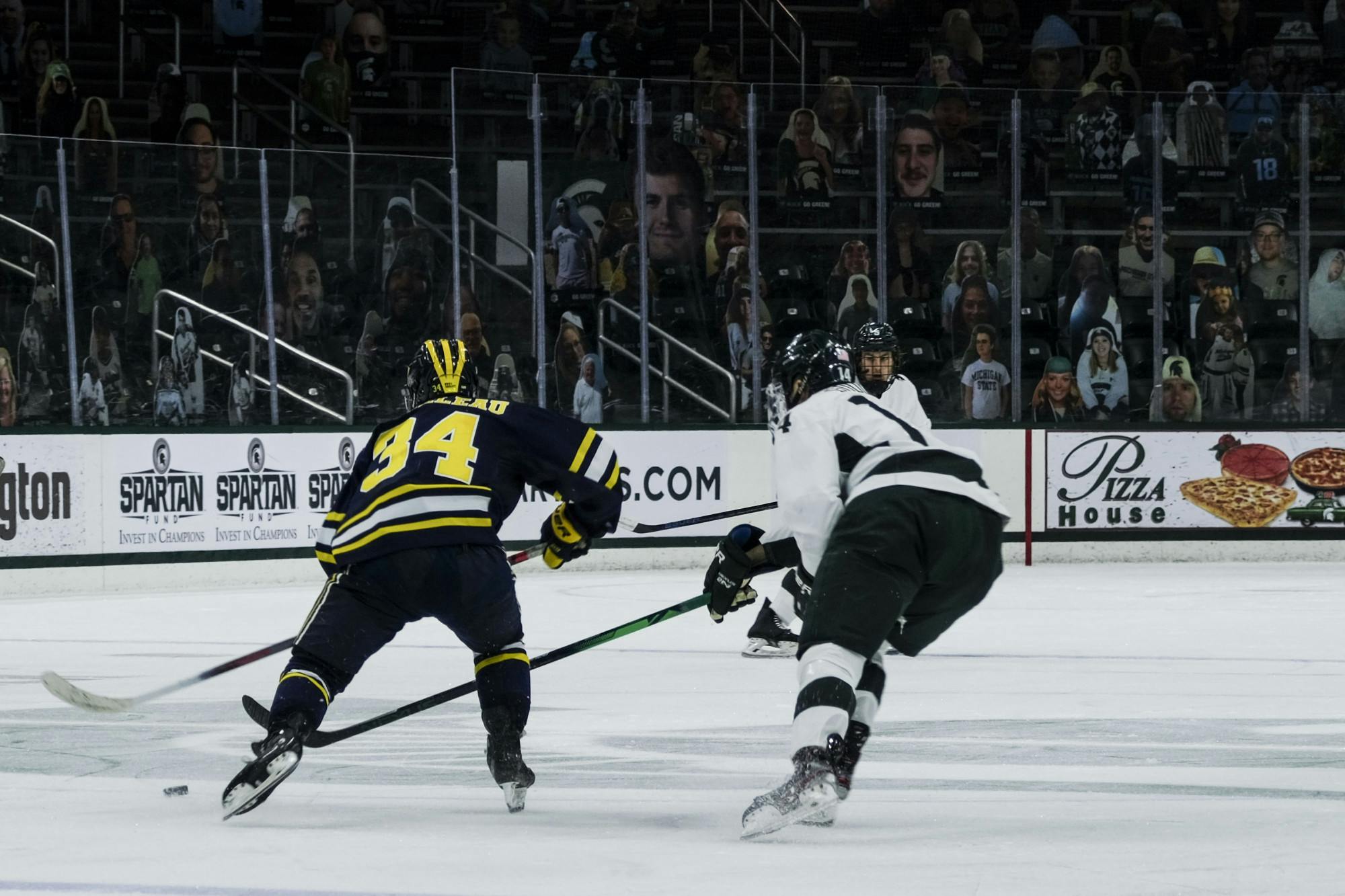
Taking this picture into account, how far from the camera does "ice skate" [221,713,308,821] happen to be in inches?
154

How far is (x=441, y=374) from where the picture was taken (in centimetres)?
432

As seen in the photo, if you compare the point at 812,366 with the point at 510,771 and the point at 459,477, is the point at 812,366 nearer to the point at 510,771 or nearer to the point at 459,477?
the point at 459,477

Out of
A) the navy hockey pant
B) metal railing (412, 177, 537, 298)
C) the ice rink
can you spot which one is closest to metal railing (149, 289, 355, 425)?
metal railing (412, 177, 537, 298)

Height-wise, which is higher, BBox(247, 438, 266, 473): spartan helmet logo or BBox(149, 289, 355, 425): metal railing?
BBox(149, 289, 355, 425): metal railing

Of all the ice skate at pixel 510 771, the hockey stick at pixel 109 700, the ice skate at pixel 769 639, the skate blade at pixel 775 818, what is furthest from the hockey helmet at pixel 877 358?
the skate blade at pixel 775 818

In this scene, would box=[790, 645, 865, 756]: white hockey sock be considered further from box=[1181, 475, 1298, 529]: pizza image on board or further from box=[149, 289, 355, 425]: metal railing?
box=[1181, 475, 1298, 529]: pizza image on board

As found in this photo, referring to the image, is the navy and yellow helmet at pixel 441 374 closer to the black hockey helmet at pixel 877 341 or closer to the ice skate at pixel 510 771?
the ice skate at pixel 510 771

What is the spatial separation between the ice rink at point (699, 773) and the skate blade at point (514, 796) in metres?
0.05

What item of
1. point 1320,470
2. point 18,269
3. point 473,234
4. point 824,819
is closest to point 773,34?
point 473,234

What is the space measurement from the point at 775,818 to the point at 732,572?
760mm

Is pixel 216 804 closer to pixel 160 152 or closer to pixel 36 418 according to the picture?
pixel 36 418

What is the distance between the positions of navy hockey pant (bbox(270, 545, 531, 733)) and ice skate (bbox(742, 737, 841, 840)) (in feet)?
2.30

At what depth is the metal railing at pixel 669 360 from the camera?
39.0 ft

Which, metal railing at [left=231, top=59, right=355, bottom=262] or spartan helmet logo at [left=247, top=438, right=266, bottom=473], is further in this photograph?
metal railing at [left=231, top=59, right=355, bottom=262]
